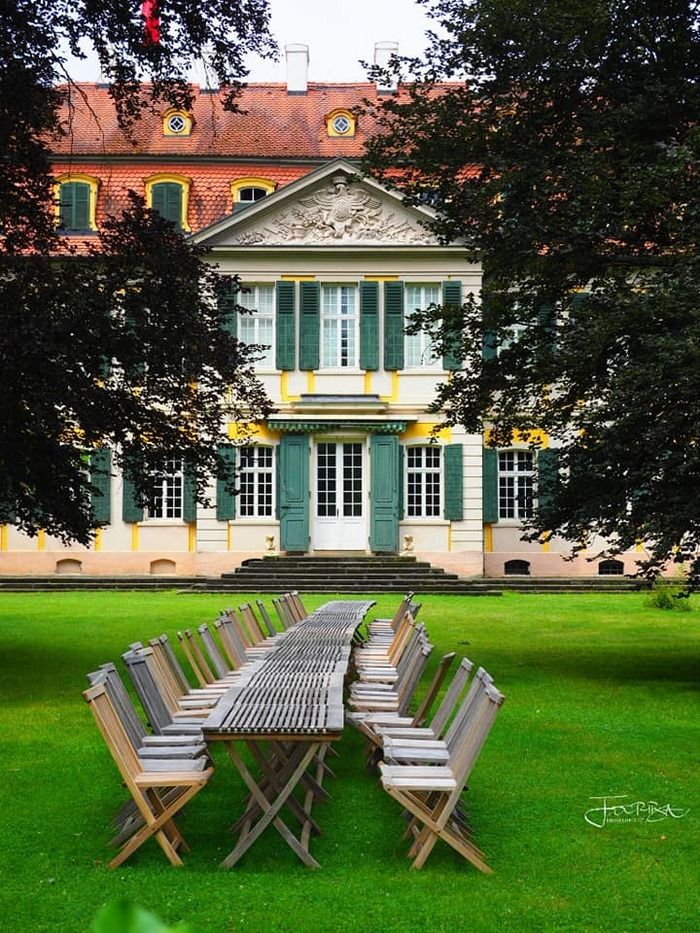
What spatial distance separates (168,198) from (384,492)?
8325 mm

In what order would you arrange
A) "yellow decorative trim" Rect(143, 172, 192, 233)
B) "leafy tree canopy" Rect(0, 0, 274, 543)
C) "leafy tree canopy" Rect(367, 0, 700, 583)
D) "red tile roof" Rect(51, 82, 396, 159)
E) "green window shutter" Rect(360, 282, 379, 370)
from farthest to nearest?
"red tile roof" Rect(51, 82, 396, 159)
"yellow decorative trim" Rect(143, 172, 192, 233)
"green window shutter" Rect(360, 282, 379, 370)
"leafy tree canopy" Rect(0, 0, 274, 543)
"leafy tree canopy" Rect(367, 0, 700, 583)

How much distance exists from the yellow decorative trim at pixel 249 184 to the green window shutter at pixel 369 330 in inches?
147

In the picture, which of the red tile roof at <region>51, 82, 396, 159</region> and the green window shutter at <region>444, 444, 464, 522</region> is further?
the red tile roof at <region>51, 82, 396, 159</region>

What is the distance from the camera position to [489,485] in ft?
85.4

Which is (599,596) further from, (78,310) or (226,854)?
(226,854)

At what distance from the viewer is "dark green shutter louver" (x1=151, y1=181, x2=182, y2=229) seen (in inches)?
1051

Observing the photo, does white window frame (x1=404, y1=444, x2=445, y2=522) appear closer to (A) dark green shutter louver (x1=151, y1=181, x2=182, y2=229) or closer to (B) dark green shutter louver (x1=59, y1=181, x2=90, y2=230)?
(A) dark green shutter louver (x1=151, y1=181, x2=182, y2=229)

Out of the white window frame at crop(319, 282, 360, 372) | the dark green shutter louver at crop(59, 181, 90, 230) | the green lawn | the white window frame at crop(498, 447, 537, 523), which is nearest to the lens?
the green lawn

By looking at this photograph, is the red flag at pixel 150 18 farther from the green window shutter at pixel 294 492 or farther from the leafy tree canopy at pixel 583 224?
the green window shutter at pixel 294 492

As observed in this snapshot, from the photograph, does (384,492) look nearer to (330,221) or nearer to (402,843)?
(330,221)

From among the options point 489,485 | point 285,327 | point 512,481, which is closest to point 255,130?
point 285,327

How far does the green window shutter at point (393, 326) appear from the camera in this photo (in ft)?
83.2

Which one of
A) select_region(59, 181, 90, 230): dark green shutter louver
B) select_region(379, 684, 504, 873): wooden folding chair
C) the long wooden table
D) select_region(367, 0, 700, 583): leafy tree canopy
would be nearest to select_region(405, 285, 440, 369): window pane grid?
select_region(59, 181, 90, 230): dark green shutter louver

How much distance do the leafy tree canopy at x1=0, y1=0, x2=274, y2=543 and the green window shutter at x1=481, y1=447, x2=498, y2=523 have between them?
13.5 meters
